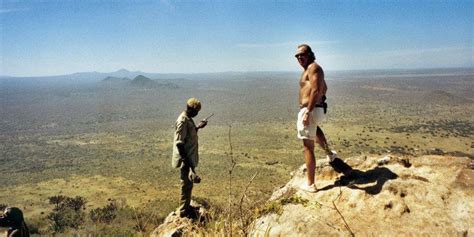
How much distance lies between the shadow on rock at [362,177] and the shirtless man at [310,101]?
0.44 metres

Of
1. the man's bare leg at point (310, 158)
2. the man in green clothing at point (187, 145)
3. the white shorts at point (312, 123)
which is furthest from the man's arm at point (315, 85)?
the man in green clothing at point (187, 145)

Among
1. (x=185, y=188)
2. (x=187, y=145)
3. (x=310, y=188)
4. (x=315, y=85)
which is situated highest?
(x=315, y=85)

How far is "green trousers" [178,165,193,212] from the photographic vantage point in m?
5.38

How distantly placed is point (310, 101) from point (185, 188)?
2404 millimetres

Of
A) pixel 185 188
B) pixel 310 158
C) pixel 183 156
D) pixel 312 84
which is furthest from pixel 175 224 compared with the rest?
pixel 312 84

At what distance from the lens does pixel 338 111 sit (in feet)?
220

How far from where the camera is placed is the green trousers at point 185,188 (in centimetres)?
538

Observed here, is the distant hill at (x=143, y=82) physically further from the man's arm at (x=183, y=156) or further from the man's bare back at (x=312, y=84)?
the man's bare back at (x=312, y=84)

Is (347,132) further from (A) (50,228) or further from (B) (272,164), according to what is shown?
(A) (50,228)

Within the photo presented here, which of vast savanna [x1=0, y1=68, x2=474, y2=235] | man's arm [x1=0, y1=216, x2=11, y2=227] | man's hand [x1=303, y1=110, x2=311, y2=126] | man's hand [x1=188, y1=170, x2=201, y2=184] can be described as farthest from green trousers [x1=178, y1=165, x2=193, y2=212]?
man's arm [x1=0, y1=216, x2=11, y2=227]

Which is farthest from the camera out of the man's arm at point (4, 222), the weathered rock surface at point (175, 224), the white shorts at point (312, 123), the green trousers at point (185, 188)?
the weathered rock surface at point (175, 224)

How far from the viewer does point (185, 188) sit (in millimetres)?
5566

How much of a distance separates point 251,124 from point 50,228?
42.5m

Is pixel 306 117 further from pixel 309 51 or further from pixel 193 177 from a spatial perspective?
pixel 193 177
